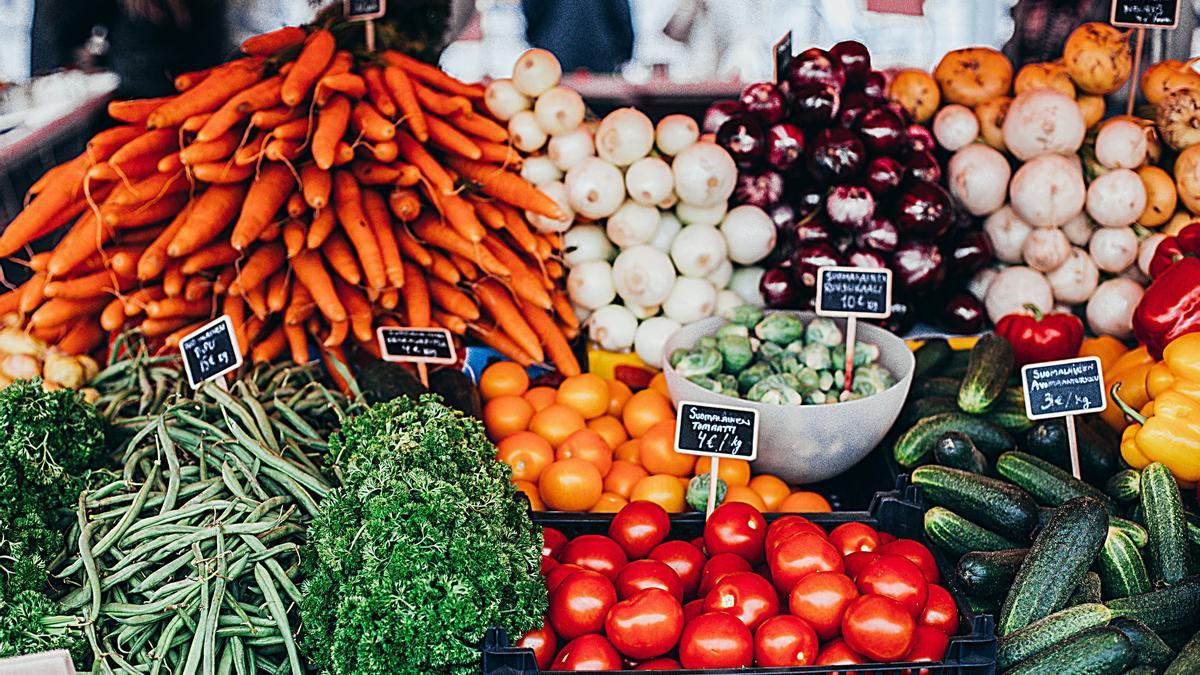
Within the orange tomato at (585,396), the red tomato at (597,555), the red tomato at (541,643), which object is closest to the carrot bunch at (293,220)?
the orange tomato at (585,396)

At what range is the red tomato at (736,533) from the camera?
2123 millimetres

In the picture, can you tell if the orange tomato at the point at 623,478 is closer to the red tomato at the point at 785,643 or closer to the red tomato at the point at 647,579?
the red tomato at the point at 647,579

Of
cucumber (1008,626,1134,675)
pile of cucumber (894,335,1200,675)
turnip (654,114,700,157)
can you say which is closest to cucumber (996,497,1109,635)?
pile of cucumber (894,335,1200,675)

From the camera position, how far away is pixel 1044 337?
9.70ft

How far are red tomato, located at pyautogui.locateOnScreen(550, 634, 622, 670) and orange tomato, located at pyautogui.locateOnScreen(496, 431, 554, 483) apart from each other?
798 millimetres

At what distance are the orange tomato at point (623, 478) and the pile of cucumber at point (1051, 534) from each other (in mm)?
660

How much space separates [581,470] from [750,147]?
123 centimetres

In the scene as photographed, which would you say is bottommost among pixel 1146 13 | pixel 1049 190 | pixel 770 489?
pixel 770 489

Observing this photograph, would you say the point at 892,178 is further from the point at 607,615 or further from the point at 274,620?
the point at 274,620

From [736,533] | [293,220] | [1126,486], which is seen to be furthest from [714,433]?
[293,220]

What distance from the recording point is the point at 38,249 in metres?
3.49

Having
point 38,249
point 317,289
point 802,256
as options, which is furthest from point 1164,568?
point 38,249

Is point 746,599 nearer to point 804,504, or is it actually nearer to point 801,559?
point 801,559

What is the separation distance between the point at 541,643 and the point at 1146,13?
279 centimetres
